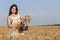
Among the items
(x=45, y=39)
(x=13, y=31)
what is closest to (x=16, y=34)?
(x=13, y=31)

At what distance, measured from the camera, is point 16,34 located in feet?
22.5

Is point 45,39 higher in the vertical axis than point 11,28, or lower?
lower

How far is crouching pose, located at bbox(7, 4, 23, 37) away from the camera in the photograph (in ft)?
22.4

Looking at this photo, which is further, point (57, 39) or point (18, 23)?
point (57, 39)

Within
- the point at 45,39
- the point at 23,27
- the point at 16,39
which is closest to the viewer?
the point at 23,27

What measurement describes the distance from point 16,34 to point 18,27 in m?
0.18

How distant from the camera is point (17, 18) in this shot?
7.05 m

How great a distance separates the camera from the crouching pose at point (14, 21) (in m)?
6.82

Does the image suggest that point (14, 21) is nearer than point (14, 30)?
No

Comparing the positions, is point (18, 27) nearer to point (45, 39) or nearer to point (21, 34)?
point (21, 34)

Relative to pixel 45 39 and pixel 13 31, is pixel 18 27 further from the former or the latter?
pixel 45 39

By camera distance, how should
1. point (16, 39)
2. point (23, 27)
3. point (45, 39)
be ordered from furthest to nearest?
point (45, 39) → point (16, 39) → point (23, 27)

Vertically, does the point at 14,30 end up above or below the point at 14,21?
A: below

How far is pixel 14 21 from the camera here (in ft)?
23.1
